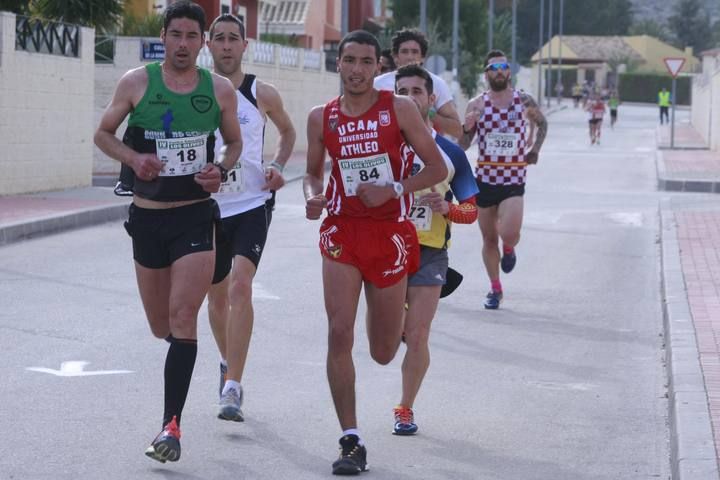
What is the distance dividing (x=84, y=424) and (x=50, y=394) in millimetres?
765

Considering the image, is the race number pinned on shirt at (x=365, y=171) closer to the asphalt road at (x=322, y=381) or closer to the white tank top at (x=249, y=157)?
the asphalt road at (x=322, y=381)

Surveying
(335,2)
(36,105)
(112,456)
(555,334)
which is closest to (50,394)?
(112,456)

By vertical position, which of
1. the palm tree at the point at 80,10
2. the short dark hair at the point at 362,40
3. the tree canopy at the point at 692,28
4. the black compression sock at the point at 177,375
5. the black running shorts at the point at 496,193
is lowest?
the black compression sock at the point at 177,375

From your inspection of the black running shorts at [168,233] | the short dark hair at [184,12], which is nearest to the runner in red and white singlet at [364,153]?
the black running shorts at [168,233]

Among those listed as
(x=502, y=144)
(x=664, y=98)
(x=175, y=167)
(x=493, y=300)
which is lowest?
(x=493, y=300)

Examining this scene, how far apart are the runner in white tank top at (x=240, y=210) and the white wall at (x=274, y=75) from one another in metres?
19.0

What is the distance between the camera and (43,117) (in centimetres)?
2175

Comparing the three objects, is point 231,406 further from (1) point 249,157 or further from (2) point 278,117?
(2) point 278,117

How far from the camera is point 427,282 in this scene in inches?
283

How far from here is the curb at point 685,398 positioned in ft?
19.7

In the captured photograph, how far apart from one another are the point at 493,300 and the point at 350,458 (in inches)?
220

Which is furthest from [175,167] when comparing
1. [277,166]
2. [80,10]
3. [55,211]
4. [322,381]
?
[80,10]

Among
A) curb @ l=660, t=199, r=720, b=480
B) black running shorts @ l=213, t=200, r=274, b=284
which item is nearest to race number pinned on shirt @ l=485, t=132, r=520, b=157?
curb @ l=660, t=199, r=720, b=480

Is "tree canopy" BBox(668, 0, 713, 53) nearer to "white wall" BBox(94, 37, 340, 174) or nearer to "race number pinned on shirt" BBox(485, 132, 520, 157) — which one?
"white wall" BBox(94, 37, 340, 174)
